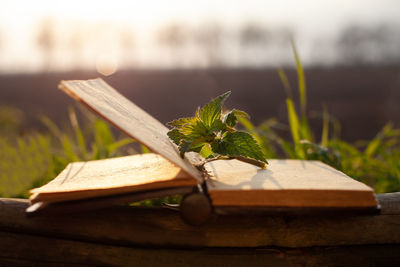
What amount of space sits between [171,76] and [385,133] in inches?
773

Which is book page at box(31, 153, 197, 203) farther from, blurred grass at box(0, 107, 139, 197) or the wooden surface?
blurred grass at box(0, 107, 139, 197)

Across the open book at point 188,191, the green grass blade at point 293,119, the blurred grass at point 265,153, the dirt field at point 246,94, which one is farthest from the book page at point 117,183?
the dirt field at point 246,94

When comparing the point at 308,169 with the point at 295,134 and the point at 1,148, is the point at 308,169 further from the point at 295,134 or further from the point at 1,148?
the point at 1,148

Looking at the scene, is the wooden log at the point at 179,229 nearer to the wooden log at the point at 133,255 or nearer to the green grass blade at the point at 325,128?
the wooden log at the point at 133,255

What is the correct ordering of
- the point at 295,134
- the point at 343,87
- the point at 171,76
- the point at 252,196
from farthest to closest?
the point at 171,76 < the point at 343,87 < the point at 295,134 < the point at 252,196

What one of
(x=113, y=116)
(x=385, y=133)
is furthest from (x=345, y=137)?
(x=113, y=116)

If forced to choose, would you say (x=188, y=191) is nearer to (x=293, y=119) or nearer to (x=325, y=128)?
(x=293, y=119)

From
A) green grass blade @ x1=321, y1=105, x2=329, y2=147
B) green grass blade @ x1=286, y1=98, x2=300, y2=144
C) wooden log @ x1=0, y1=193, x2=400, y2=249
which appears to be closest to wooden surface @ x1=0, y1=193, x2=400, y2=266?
wooden log @ x1=0, y1=193, x2=400, y2=249

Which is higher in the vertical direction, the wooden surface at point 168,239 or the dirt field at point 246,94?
the wooden surface at point 168,239

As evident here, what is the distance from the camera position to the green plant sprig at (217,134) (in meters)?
0.76

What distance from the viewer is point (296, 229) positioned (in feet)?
2.40

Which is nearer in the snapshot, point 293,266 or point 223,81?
point 293,266

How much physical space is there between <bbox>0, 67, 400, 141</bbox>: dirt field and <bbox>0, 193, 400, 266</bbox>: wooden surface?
29.8 ft

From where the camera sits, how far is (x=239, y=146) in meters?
0.77
